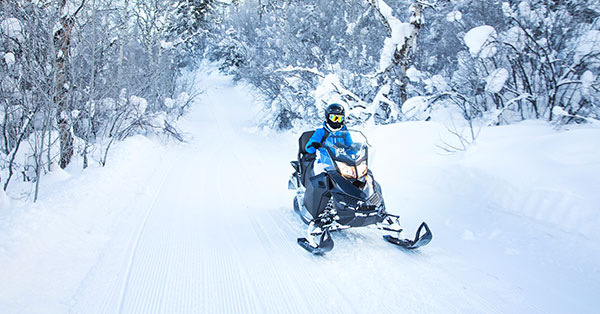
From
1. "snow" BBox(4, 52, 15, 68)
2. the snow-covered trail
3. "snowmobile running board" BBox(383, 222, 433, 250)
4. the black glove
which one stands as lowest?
the snow-covered trail

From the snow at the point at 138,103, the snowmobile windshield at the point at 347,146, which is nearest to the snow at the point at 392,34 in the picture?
the snowmobile windshield at the point at 347,146

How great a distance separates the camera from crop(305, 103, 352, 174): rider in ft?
12.7

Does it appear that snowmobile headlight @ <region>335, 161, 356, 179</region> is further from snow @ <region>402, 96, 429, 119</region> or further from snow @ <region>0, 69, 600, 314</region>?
snow @ <region>402, 96, 429, 119</region>

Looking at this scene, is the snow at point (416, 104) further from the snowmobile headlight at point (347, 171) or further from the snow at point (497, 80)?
the snowmobile headlight at point (347, 171)

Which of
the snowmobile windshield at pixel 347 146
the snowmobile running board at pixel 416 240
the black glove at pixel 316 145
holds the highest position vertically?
the snowmobile windshield at pixel 347 146

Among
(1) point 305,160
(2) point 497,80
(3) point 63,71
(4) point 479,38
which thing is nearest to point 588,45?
(2) point 497,80

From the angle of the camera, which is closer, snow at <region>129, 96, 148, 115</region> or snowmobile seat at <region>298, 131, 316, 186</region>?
snowmobile seat at <region>298, 131, 316, 186</region>

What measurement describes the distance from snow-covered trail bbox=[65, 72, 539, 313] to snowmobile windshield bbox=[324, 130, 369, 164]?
1024mm

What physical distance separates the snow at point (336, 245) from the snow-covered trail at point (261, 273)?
15 mm

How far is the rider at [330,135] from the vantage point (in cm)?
387

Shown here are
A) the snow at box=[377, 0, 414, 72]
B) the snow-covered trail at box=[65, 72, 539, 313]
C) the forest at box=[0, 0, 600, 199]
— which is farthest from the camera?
the snow at box=[377, 0, 414, 72]

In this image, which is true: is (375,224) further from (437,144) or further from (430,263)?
(437,144)

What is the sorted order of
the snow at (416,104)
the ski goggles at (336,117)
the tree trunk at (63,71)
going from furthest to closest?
1. the snow at (416,104)
2. the tree trunk at (63,71)
3. the ski goggles at (336,117)

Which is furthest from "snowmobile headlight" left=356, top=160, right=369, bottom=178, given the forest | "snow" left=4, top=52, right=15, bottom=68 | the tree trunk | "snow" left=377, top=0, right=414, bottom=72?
"snow" left=377, top=0, right=414, bottom=72
